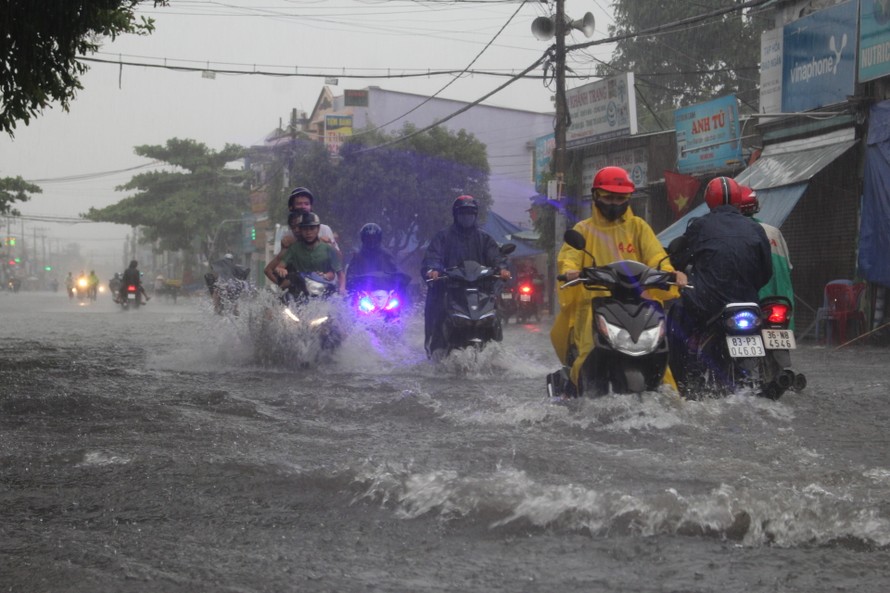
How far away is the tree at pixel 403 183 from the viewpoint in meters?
44.3

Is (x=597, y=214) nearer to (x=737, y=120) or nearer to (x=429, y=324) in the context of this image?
(x=429, y=324)

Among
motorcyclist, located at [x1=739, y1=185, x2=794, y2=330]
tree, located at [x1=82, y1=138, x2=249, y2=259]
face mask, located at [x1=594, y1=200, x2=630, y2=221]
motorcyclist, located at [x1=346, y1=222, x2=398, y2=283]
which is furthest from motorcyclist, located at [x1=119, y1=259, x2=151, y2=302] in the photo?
tree, located at [x1=82, y1=138, x2=249, y2=259]

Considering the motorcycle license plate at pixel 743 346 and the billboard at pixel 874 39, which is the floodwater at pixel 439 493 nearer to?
the motorcycle license plate at pixel 743 346

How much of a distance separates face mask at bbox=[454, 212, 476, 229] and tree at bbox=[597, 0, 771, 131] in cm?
3210

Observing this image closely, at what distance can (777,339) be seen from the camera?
695 centimetres

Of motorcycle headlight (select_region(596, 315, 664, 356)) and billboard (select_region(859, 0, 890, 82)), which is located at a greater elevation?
billboard (select_region(859, 0, 890, 82))

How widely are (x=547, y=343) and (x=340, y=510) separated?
12.4 m

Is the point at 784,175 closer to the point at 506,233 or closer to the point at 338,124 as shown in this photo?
the point at 506,233

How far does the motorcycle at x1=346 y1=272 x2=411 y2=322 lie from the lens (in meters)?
11.0

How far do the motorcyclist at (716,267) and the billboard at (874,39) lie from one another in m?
9.28

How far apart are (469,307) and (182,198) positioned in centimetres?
5975

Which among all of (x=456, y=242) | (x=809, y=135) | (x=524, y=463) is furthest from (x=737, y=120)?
(x=524, y=463)

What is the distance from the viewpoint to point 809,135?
1828 centimetres

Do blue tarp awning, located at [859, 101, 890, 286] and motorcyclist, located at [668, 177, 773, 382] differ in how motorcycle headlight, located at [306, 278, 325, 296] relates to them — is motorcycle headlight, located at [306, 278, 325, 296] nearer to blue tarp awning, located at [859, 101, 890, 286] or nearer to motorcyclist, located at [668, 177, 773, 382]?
motorcyclist, located at [668, 177, 773, 382]
